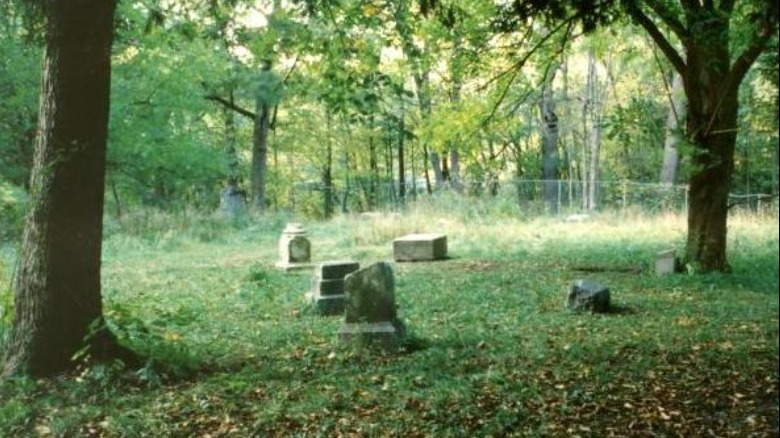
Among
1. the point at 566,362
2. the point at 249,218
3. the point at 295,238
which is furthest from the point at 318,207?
the point at 566,362

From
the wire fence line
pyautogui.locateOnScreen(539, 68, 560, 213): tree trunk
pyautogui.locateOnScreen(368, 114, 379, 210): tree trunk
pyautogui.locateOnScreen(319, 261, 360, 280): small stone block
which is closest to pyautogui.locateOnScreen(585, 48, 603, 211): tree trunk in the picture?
the wire fence line

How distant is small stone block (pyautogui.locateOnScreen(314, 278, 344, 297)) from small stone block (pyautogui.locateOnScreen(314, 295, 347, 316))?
74 mm

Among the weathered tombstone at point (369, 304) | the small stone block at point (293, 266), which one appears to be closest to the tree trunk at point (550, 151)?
the small stone block at point (293, 266)

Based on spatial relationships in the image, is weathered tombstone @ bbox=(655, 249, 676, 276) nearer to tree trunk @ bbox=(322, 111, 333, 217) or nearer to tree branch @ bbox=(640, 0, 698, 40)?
tree branch @ bbox=(640, 0, 698, 40)

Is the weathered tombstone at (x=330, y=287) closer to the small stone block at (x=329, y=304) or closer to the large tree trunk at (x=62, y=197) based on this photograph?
the small stone block at (x=329, y=304)

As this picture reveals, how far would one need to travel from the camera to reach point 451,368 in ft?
23.9

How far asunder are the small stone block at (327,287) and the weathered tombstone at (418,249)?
5.83 m

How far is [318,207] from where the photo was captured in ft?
135

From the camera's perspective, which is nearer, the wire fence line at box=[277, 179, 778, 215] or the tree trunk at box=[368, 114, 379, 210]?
the wire fence line at box=[277, 179, 778, 215]

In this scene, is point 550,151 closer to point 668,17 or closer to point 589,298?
point 668,17

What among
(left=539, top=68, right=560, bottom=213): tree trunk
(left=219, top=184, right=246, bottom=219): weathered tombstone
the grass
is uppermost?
(left=539, top=68, right=560, bottom=213): tree trunk

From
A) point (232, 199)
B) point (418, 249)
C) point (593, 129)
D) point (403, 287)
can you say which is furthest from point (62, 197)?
point (593, 129)

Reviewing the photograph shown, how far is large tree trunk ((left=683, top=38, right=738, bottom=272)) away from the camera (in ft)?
41.2

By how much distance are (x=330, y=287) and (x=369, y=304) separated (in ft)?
8.48
